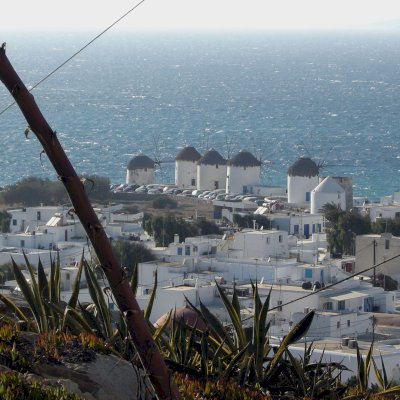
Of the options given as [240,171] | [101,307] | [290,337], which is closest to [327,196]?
[240,171]

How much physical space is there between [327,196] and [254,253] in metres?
10.5

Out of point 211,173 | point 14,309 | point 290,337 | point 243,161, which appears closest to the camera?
point 290,337

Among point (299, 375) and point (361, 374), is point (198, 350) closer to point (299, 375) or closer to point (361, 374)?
point (299, 375)

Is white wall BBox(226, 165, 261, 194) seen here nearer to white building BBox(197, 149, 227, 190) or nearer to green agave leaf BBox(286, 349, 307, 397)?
white building BBox(197, 149, 227, 190)

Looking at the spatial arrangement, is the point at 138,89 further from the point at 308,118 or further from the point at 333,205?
the point at 333,205

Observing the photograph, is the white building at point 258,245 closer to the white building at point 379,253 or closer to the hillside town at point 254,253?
the hillside town at point 254,253

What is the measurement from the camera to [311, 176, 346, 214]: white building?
4166cm

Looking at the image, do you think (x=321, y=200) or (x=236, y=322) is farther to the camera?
(x=321, y=200)

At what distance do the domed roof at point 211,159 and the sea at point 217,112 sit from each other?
388 cm

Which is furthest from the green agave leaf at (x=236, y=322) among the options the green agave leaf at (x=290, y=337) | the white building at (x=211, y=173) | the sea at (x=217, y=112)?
the sea at (x=217, y=112)

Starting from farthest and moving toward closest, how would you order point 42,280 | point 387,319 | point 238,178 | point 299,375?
point 238,178 < point 387,319 < point 42,280 < point 299,375

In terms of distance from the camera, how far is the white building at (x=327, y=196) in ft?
137

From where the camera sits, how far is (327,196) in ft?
138

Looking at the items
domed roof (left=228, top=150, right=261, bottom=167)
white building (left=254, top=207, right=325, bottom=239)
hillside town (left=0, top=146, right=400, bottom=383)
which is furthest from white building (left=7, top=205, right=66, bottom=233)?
domed roof (left=228, top=150, right=261, bottom=167)
